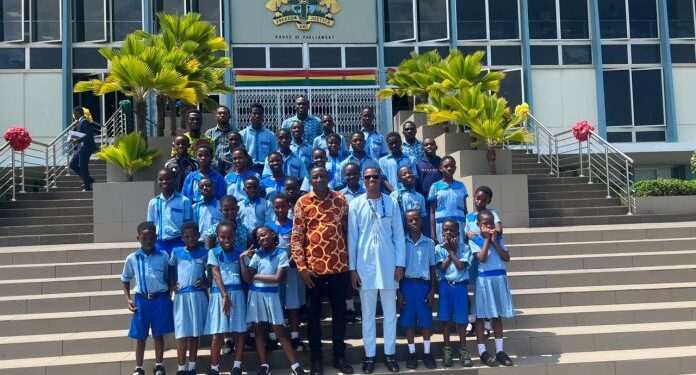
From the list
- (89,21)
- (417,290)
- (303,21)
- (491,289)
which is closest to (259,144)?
(417,290)

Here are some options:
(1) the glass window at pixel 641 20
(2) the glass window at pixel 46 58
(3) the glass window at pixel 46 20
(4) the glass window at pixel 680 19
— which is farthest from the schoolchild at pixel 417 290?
(4) the glass window at pixel 680 19

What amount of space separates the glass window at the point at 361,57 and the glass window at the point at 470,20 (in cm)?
278

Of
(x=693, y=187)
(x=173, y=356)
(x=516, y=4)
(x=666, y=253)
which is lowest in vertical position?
(x=173, y=356)

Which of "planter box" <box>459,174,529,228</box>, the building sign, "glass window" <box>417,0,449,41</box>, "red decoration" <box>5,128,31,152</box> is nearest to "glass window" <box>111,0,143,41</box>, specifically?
the building sign

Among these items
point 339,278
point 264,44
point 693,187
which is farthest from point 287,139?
point 264,44

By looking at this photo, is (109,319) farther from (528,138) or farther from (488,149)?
(528,138)

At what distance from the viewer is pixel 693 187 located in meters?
12.8

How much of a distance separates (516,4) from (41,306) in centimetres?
1745

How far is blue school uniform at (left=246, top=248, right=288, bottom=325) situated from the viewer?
5820 millimetres

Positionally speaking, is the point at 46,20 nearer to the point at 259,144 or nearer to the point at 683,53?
the point at 259,144

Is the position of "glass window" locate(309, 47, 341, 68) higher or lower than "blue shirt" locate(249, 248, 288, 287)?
higher

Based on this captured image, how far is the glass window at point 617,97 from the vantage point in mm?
20609

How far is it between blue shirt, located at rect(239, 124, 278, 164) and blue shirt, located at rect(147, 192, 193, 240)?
204cm

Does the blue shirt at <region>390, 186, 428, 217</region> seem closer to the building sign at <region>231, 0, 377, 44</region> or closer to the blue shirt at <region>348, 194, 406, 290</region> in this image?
the blue shirt at <region>348, 194, 406, 290</region>
